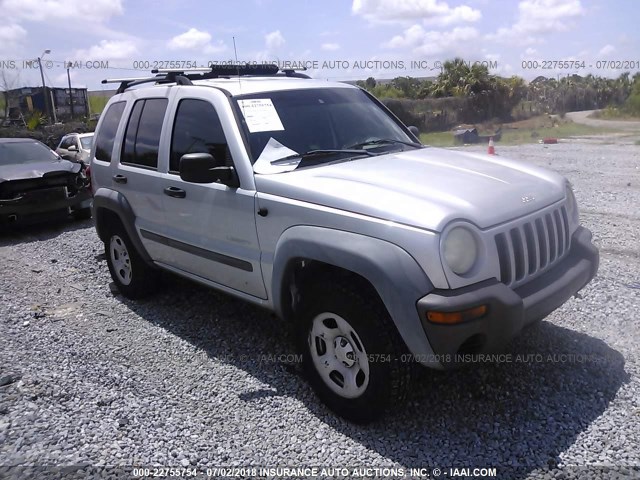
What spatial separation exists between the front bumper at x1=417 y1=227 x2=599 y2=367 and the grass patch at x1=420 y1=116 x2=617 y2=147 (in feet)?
63.7

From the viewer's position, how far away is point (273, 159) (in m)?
3.77

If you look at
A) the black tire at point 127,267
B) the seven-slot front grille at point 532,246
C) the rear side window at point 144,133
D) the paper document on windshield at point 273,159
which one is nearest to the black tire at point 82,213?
the black tire at point 127,267

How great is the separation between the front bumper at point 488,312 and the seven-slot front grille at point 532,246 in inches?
3.8

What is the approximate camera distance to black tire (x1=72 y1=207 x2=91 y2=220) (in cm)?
956

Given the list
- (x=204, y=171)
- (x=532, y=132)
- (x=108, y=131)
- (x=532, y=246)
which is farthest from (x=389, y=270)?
(x=532, y=132)

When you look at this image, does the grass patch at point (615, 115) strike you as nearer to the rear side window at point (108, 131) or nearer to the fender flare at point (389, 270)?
the rear side window at point (108, 131)

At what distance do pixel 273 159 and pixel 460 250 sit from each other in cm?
148

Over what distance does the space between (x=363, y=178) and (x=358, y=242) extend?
1.83 ft

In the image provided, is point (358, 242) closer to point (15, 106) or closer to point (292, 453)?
point (292, 453)

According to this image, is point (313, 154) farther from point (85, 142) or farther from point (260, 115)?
point (85, 142)

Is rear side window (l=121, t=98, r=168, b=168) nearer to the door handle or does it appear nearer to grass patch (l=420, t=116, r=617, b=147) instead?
the door handle

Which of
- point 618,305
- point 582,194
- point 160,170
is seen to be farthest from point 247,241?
point 582,194

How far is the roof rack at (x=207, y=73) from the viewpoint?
15.4 feet

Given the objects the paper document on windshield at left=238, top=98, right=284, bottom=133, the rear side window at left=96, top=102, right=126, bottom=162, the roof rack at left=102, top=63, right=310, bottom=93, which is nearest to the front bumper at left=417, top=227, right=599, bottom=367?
the paper document on windshield at left=238, top=98, right=284, bottom=133
